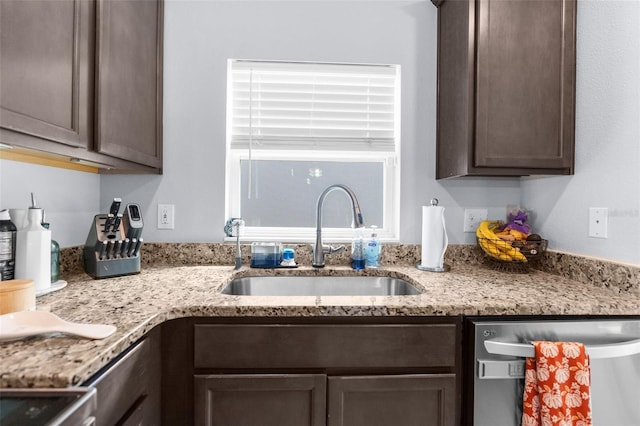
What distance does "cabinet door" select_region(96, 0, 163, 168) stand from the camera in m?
1.21

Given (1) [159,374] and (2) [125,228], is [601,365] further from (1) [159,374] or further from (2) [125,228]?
(2) [125,228]

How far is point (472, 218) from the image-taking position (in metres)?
1.84

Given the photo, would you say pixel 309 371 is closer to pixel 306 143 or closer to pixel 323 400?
pixel 323 400

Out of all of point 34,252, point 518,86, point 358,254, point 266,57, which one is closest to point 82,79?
point 34,252

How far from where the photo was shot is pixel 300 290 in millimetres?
1645

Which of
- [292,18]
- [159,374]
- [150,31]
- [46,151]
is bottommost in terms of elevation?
[159,374]

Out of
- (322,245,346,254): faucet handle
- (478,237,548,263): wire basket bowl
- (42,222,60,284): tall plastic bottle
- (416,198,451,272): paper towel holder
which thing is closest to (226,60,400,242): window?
(322,245,346,254): faucet handle

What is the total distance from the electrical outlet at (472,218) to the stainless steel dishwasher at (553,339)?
2.51 feet

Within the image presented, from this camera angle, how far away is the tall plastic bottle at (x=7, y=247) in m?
1.10

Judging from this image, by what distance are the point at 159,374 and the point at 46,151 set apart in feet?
2.38

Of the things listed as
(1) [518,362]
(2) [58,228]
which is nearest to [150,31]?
(2) [58,228]

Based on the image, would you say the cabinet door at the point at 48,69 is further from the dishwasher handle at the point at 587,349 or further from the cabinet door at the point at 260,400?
the dishwasher handle at the point at 587,349

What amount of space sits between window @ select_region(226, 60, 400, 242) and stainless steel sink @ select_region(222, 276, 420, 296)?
0.27 meters

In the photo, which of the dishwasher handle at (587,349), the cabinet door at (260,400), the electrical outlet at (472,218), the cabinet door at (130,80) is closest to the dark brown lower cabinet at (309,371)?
the cabinet door at (260,400)
